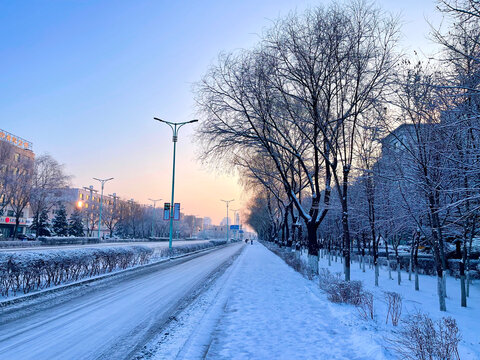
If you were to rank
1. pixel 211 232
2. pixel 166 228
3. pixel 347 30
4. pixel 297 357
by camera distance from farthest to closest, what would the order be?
1. pixel 211 232
2. pixel 166 228
3. pixel 347 30
4. pixel 297 357

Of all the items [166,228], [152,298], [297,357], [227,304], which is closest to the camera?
[297,357]

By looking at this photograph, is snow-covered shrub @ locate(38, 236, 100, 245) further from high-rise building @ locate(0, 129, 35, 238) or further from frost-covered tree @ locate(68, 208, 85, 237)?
frost-covered tree @ locate(68, 208, 85, 237)

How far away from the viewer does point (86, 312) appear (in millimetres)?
7133

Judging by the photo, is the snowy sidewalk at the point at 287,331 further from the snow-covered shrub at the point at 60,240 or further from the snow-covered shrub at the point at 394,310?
the snow-covered shrub at the point at 60,240

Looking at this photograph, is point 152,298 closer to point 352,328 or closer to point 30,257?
→ point 30,257

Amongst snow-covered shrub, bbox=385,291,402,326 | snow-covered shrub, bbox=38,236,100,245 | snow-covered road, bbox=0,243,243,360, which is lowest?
snow-covered shrub, bbox=38,236,100,245

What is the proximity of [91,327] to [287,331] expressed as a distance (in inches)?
148

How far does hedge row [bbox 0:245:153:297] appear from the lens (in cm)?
880

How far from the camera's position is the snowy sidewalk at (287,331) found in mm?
4805

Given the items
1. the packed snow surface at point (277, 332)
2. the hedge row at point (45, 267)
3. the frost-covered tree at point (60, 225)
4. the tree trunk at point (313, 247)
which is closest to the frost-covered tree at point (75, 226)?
the frost-covered tree at point (60, 225)

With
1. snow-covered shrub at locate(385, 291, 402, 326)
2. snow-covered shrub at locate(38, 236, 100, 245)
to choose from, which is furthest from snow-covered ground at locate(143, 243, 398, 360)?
snow-covered shrub at locate(38, 236, 100, 245)

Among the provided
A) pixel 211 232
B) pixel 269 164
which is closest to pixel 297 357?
pixel 269 164

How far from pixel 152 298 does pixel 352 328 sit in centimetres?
569

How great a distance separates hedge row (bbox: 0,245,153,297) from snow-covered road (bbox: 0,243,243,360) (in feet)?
5.73
